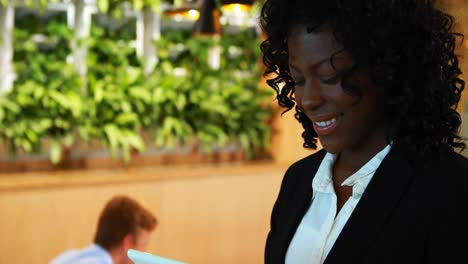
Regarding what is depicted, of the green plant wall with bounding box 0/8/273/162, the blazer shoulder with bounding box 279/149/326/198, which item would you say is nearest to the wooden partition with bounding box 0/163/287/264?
the green plant wall with bounding box 0/8/273/162

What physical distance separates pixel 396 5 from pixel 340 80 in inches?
5.9

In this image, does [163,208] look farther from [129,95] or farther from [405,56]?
[405,56]

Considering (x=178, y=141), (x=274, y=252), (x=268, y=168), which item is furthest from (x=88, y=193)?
(x=274, y=252)

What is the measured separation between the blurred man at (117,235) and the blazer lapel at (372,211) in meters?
2.18

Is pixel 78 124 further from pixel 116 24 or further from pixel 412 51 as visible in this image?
pixel 412 51

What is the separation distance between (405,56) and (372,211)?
259 millimetres

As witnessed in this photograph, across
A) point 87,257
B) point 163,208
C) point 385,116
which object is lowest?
point 163,208

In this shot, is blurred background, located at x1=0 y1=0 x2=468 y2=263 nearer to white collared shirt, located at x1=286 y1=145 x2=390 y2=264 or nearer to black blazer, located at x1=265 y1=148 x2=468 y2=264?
white collared shirt, located at x1=286 y1=145 x2=390 y2=264

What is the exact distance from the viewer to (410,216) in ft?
3.65

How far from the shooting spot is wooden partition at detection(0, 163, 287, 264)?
15.6ft

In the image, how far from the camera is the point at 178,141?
235 inches

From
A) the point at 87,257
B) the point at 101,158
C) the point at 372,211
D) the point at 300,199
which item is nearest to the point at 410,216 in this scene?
the point at 372,211

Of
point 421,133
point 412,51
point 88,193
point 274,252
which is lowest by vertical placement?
point 88,193

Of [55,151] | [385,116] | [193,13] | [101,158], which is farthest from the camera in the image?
[101,158]
